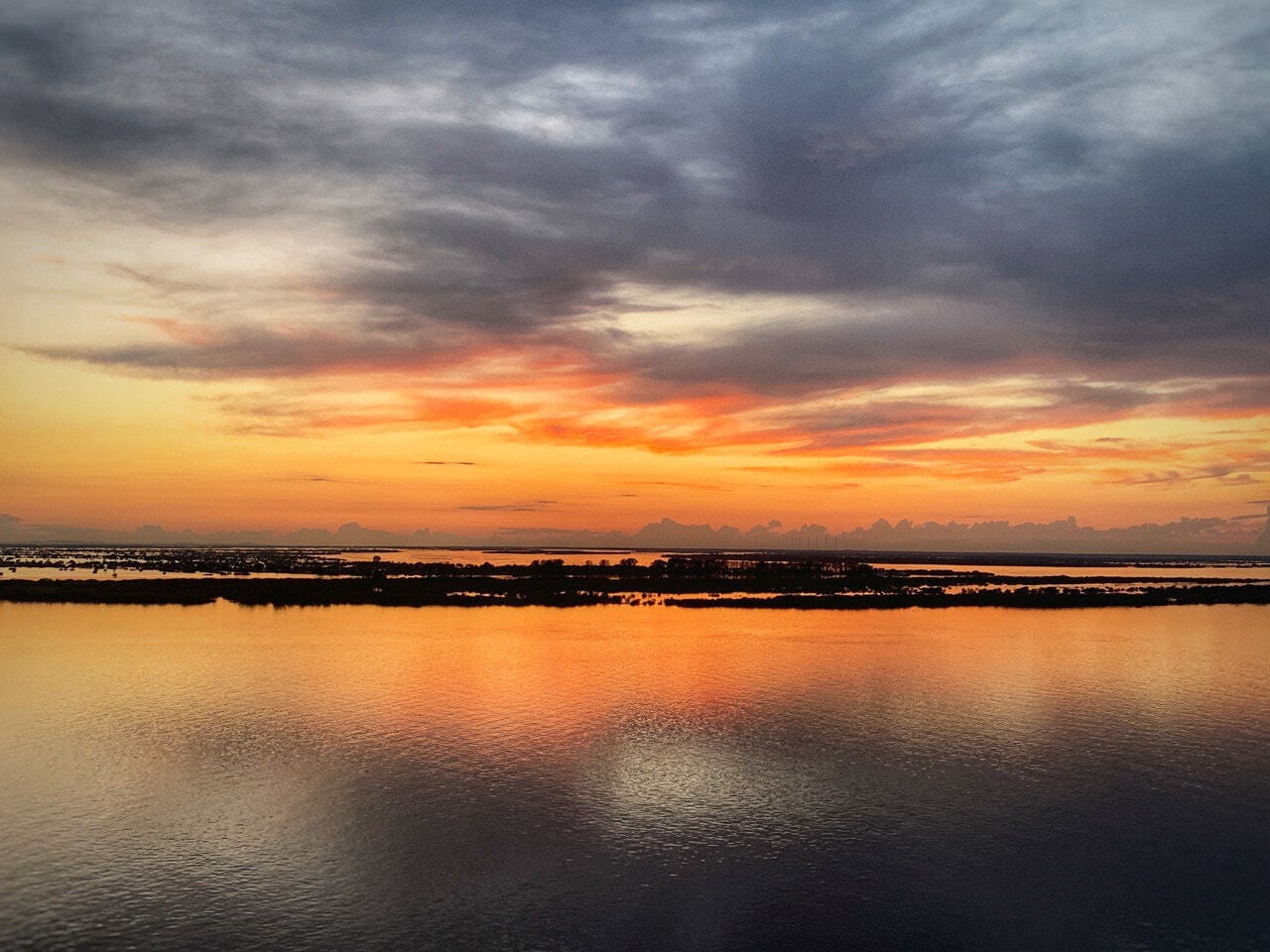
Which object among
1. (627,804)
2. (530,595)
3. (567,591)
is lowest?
(627,804)

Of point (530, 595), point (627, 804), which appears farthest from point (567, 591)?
point (627, 804)

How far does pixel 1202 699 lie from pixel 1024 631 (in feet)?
83.8

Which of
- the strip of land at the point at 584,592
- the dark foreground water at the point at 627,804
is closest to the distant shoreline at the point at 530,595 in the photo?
the strip of land at the point at 584,592

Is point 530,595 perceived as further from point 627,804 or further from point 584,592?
point 627,804

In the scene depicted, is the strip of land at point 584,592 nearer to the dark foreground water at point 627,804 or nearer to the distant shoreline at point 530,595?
the distant shoreline at point 530,595

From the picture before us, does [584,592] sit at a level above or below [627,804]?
above

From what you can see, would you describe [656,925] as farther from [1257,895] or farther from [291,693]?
[291,693]

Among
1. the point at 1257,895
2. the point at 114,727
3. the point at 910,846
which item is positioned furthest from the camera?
the point at 114,727

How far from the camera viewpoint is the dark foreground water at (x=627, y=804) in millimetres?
17188

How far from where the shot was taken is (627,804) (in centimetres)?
2358

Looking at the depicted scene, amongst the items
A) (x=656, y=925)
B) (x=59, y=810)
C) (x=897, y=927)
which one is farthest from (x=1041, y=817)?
Answer: (x=59, y=810)

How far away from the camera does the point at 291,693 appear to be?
38000 millimetres

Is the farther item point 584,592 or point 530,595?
point 584,592

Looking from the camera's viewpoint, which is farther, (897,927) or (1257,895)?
(1257,895)
